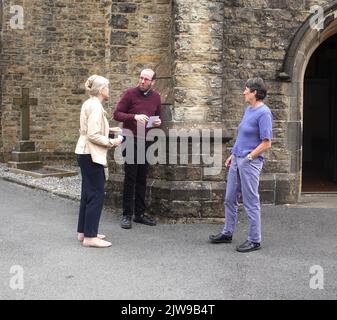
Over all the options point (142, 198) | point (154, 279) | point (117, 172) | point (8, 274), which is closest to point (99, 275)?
point (154, 279)

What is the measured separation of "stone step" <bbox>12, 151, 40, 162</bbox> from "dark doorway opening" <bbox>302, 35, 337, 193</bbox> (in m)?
7.06

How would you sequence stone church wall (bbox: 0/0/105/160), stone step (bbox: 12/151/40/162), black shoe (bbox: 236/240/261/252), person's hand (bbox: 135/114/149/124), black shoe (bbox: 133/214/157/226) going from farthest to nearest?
stone church wall (bbox: 0/0/105/160) < stone step (bbox: 12/151/40/162) < black shoe (bbox: 133/214/157/226) < person's hand (bbox: 135/114/149/124) < black shoe (bbox: 236/240/261/252)

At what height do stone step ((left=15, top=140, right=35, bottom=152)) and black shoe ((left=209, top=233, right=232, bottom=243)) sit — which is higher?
stone step ((left=15, top=140, right=35, bottom=152))

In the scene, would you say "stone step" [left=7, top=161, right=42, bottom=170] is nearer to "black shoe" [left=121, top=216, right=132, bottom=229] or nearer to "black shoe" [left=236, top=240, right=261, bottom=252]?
"black shoe" [left=121, top=216, right=132, bottom=229]

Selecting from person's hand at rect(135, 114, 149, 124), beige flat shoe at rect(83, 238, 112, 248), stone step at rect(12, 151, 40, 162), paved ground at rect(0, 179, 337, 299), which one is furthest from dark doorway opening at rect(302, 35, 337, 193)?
stone step at rect(12, 151, 40, 162)

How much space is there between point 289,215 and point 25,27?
11.0m

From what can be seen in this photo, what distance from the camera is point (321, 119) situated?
43.9 ft

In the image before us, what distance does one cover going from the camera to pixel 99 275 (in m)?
4.77

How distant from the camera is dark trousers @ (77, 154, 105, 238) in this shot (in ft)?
18.6

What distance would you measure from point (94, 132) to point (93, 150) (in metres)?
0.19

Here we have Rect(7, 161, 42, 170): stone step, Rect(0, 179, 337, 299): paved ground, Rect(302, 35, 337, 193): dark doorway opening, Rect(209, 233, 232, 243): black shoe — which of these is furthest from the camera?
Rect(7, 161, 42, 170): stone step

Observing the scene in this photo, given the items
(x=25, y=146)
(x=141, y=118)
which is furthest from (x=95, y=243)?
(x=25, y=146)

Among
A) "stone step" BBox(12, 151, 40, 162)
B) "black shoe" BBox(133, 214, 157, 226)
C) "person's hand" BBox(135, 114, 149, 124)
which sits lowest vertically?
"black shoe" BBox(133, 214, 157, 226)

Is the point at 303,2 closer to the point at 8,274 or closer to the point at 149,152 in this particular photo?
the point at 149,152
